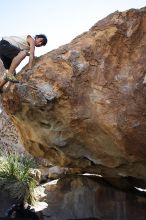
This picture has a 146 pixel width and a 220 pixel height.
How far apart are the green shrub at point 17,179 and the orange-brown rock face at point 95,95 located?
4.19 m

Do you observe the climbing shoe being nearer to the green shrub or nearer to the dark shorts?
the dark shorts

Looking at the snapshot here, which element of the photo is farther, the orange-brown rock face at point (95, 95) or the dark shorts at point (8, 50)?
the dark shorts at point (8, 50)

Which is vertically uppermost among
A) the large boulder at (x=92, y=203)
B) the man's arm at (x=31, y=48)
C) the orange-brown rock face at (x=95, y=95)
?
the man's arm at (x=31, y=48)

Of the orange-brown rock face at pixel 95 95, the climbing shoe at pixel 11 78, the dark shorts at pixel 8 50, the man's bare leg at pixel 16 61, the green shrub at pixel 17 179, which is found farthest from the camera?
the green shrub at pixel 17 179

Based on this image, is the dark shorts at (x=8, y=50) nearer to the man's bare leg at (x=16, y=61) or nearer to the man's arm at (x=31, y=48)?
the man's bare leg at (x=16, y=61)

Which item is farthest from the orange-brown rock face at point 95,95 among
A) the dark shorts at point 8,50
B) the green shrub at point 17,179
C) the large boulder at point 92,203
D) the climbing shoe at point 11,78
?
the green shrub at point 17,179

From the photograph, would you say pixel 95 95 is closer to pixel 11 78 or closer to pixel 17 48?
pixel 11 78

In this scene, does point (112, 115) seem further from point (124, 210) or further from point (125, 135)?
point (124, 210)

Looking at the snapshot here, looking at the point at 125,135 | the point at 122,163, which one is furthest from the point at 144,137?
the point at 122,163

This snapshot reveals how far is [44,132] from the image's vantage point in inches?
350

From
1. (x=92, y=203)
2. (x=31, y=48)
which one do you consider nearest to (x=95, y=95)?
(x=31, y=48)

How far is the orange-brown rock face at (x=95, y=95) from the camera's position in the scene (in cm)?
766

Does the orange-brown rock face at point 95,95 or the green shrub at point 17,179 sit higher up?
the orange-brown rock face at point 95,95

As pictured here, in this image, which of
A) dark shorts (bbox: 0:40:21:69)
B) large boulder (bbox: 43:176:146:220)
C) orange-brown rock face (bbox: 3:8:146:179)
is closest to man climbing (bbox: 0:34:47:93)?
dark shorts (bbox: 0:40:21:69)
